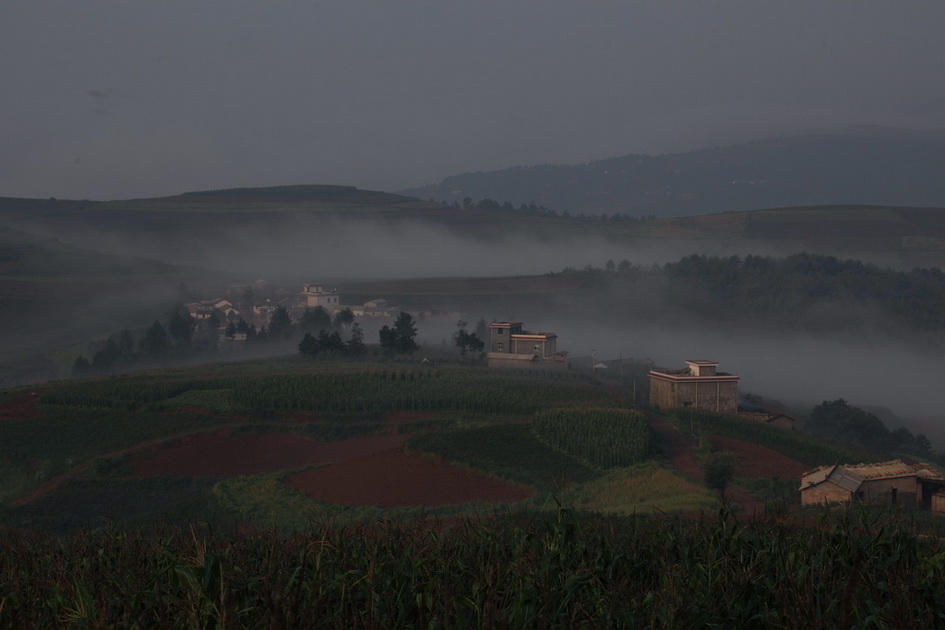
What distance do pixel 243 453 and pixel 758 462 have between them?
20.2m

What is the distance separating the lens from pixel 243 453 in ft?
113

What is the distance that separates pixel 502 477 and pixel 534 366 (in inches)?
1077

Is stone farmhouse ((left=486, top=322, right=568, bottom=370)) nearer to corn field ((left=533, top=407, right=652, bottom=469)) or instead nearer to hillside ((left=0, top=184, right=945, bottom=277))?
corn field ((left=533, top=407, right=652, bottom=469))

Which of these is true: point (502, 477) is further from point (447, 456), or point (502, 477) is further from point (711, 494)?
point (711, 494)

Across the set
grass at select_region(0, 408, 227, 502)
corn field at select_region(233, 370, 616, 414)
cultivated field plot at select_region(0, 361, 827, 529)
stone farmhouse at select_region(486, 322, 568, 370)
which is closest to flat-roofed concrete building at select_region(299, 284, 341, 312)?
stone farmhouse at select_region(486, 322, 568, 370)

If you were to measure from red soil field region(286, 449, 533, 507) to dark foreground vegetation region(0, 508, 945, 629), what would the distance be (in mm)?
18258

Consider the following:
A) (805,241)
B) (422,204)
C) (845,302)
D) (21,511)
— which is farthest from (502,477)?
(422,204)

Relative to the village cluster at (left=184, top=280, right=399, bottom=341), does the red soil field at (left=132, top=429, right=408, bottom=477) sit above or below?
below

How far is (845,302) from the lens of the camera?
96.6 metres

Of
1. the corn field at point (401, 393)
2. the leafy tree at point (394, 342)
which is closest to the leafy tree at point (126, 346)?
the leafy tree at point (394, 342)

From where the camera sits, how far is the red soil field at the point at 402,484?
89.1 feet

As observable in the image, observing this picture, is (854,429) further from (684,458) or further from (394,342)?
(394,342)

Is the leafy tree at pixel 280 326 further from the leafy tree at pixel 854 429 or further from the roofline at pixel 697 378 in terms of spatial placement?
the leafy tree at pixel 854 429

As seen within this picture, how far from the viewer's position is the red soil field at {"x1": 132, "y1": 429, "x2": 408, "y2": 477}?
105ft
